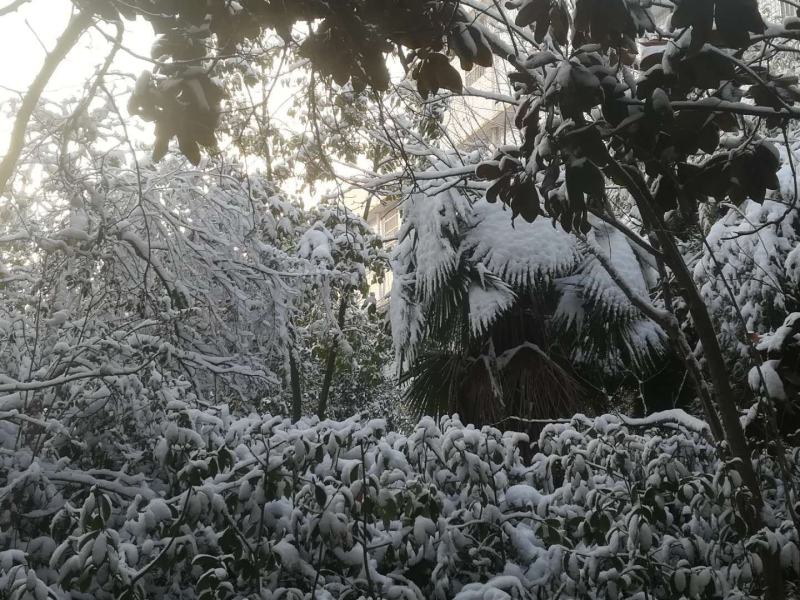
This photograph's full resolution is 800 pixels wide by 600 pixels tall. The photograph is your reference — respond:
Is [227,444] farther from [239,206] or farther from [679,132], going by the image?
[239,206]

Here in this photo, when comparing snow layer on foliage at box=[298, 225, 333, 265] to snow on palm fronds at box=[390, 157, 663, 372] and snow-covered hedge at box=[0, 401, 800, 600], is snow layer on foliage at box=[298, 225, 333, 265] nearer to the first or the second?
snow on palm fronds at box=[390, 157, 663, 372]

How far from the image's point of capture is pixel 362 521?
2.29 meters

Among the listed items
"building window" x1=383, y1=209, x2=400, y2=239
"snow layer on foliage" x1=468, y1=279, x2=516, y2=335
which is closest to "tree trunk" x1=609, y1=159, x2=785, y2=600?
"snow layer on foliage" x1=468, y1=279, x2=516, y2=335

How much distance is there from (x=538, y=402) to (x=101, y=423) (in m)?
2.77

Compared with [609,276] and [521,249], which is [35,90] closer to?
[521,249]

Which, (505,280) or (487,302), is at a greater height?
(505,280)

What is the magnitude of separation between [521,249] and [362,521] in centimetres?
273

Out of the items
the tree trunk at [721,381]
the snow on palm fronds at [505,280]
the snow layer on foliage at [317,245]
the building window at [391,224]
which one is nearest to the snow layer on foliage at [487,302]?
the snow on palm fronds at [505,280]

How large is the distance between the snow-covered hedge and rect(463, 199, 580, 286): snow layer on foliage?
6.47ft

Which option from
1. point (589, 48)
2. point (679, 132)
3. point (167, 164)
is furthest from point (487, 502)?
point (167, 164)

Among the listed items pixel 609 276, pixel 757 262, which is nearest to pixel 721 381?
pixel 757 262

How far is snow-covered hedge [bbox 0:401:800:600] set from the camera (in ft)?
6.68

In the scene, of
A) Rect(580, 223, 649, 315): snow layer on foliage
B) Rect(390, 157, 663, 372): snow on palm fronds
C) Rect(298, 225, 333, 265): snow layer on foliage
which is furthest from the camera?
Rect(298, 225, 333, 265): snow layer on foliage

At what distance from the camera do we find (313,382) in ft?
39.4
